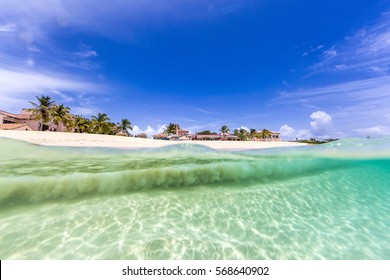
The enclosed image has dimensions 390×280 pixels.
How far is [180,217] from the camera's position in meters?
5.42

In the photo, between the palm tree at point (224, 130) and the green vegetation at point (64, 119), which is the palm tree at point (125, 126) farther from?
the palm tree at point (224, 130)

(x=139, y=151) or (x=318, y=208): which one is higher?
(x=139, y=151)

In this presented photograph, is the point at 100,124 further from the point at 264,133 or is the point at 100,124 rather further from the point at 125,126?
the point at 264,133

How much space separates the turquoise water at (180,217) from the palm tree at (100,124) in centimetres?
4690

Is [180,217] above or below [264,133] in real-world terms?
below

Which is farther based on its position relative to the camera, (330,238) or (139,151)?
(139,151)

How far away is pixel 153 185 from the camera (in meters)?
8.84

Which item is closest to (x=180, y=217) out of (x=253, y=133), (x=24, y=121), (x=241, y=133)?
(x=24, y=121)

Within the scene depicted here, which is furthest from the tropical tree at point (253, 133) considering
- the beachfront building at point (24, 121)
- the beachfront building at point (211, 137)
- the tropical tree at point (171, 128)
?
the beachfront building at point (24, 121)

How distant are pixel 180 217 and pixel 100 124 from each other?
5818 centimetres

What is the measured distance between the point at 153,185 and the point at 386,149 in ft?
74.0

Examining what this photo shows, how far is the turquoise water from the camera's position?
3930 mm
